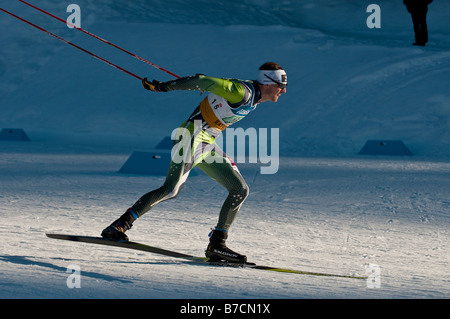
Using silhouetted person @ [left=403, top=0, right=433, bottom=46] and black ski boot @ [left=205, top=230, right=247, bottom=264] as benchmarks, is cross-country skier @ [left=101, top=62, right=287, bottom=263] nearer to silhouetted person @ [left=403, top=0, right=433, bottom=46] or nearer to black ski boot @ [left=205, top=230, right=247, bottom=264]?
black ski boot @ [left=205, top=230, right=247, bottom=264]

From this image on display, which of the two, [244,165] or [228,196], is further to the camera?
[244,165]

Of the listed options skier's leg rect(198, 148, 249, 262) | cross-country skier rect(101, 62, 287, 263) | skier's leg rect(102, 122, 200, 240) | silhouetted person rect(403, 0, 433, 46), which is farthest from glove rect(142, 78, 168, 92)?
silhouetted person rect(403, 0, 433, 46)

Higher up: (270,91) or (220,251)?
(270,91)

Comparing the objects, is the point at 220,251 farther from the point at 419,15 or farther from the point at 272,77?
the point at 419,15

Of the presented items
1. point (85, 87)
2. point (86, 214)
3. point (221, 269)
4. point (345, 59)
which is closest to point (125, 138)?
point (85, 87)

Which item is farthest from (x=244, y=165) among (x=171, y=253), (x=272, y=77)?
(x=272, y=77)

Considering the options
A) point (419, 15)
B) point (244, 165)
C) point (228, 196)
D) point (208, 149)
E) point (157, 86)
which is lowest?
point (228, 196)

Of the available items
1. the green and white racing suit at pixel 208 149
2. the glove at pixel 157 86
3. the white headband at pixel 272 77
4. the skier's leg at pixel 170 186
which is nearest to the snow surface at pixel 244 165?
the skier's leg at pixel 170 186

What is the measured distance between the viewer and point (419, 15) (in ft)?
76.3

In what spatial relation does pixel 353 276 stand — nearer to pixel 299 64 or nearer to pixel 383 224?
pixel 383 224

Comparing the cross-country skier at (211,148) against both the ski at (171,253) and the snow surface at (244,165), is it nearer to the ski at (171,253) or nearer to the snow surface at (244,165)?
the ski at (171,253)

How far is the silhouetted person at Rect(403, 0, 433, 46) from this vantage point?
73.0 ft

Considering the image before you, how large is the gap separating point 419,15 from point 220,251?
1984cm

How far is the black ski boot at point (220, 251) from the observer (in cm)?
502
